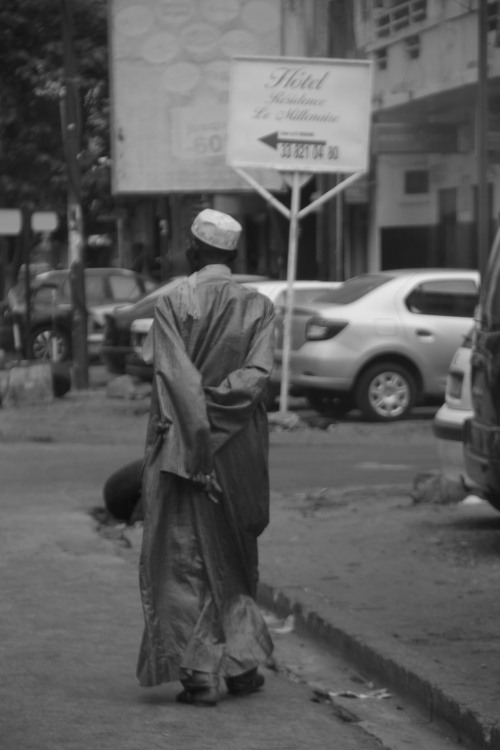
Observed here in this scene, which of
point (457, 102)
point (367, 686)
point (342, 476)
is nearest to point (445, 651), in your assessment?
point (367, 686)

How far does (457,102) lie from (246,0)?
3653 mm

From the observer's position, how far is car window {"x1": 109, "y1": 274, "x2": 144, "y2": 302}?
28984mm

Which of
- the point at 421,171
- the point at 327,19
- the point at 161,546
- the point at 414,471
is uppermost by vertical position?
the point at 327,19

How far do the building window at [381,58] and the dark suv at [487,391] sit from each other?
57.3 feet

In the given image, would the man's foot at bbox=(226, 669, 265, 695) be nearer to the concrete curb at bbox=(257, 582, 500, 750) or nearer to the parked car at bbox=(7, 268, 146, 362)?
the concrete curb at bbox=(257, 582, 500, 750)

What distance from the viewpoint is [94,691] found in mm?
6027

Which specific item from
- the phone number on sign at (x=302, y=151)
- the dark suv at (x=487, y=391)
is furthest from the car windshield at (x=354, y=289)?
the dark suv at (x=487, y=391)

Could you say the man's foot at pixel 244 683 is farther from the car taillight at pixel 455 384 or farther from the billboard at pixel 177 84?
the billboard at pixel 177 84

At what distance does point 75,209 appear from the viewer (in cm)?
2205

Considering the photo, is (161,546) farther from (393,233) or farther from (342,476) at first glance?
(393,233)

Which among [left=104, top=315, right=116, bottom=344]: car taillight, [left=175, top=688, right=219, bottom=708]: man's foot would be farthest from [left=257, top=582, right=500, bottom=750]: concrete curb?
[left=104, top=315, right=116, bottom=344]: car taillight

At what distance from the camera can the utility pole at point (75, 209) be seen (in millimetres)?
21406

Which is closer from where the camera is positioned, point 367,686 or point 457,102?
point 367,686

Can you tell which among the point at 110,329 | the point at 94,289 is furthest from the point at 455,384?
the point at 94,289
